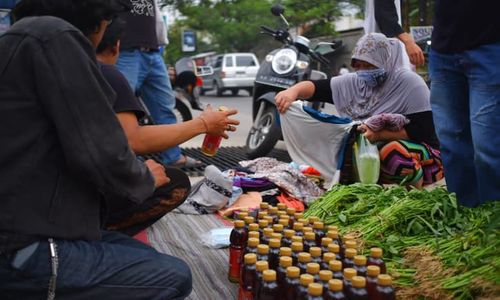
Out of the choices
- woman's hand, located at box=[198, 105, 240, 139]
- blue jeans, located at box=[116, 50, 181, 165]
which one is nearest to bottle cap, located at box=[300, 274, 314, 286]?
woman's hand, located at box=[198, 105, 240, 139]

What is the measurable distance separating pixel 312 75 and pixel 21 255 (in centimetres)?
465

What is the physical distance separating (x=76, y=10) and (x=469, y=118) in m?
2.06

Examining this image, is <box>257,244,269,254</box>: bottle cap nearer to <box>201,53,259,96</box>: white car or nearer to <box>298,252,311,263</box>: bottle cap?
<box>298,252,311,263</box>: bottle cap

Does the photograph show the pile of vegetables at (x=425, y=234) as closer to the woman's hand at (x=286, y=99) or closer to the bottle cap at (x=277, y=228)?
the bottle cap at (x=277, y=228)

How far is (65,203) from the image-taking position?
5.34 ft

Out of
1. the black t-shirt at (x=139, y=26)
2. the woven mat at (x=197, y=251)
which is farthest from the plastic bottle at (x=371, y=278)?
the black t-shirt at (x=139, y=26)

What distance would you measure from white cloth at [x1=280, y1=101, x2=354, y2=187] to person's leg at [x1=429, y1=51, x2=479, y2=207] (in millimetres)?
904

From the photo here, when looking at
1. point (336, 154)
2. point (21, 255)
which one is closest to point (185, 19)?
point (336, 154)

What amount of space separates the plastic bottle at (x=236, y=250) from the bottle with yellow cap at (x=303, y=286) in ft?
2.10

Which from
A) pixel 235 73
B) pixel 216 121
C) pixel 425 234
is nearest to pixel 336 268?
pixel 425 234

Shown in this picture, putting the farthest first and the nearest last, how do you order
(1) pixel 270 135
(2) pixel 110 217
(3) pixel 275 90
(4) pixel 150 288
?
(3) pixel 275 90
(1) pixel 270 135
(2) pixel 110 217
(4) pixel 150 288

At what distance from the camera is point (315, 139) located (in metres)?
3.98

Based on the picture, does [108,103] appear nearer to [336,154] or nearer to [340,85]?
[336,154]

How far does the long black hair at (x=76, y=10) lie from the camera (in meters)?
1.75
